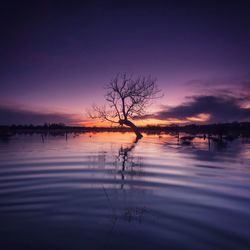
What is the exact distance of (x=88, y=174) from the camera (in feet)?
25.2

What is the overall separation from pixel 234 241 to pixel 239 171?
5.84 metres

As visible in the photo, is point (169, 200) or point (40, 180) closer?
point (169, 200)

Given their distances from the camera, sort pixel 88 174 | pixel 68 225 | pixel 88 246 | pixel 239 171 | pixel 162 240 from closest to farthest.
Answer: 1. pixel 88 246
2. pixel 162 240
3. pixel 68 225
4. pixel 88 174
5. pixel 239 171

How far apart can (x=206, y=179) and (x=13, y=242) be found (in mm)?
5399

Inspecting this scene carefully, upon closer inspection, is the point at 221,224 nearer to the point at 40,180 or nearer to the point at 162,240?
the point at 162,240

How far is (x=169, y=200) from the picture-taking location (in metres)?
4.81

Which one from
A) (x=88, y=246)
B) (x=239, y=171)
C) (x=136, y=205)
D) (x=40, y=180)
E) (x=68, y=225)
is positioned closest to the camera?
(x=88, y=246)

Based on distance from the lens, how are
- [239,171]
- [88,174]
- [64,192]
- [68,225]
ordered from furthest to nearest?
[239,171], [88,174], [64,192], [68,225]

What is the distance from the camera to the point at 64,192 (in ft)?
17.9

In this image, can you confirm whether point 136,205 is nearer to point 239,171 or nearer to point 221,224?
point 221,224

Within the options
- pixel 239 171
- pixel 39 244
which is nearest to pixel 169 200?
pixel 39 244

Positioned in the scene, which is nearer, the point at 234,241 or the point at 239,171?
the point at 234,241

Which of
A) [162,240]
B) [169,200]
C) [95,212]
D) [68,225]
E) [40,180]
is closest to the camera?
[162,240]

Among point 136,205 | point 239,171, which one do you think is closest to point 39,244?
point 136,205
